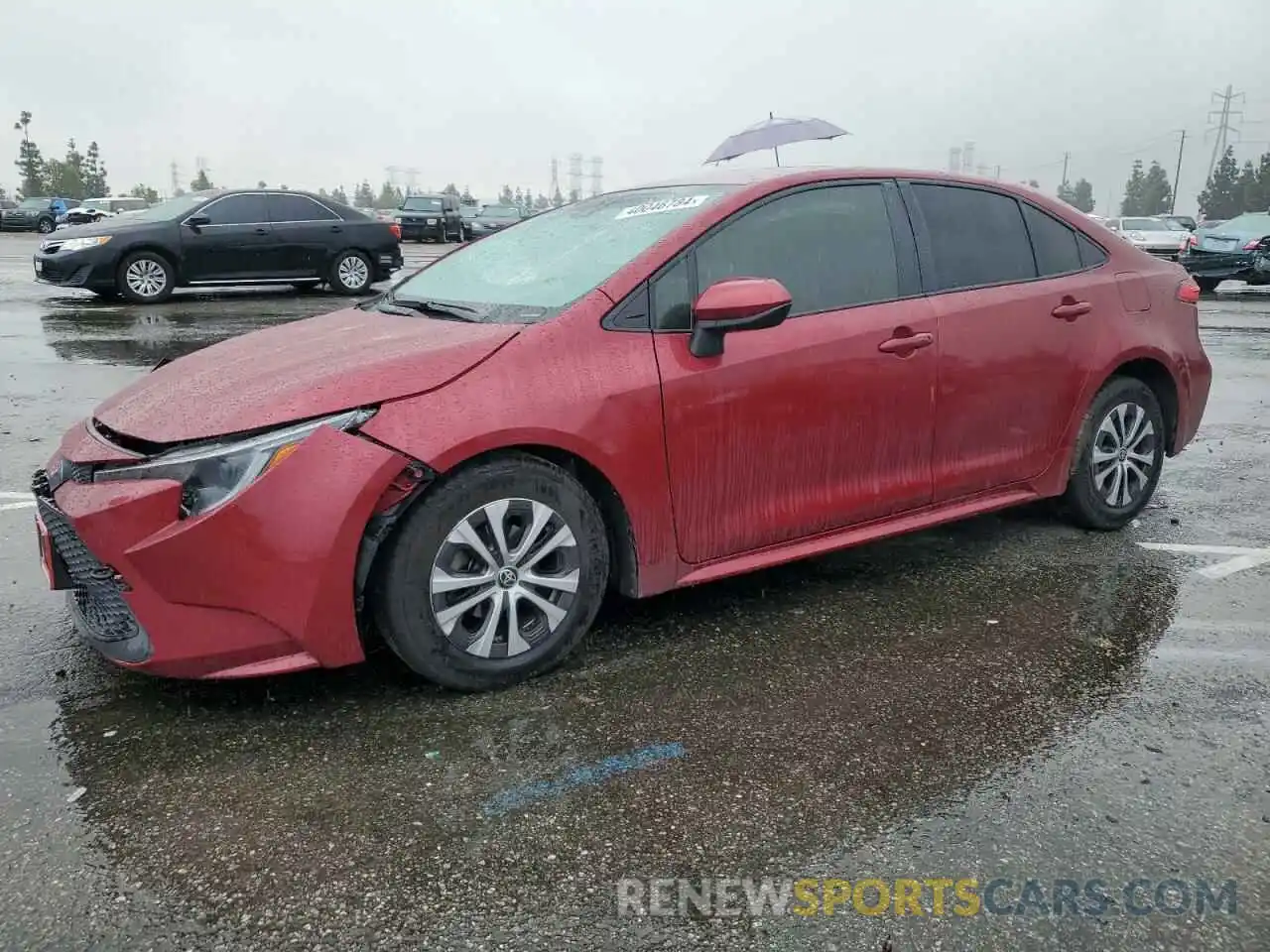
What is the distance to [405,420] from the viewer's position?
2.82m

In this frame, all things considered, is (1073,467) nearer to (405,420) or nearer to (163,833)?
(405,420)

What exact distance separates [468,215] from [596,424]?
37.8 meters

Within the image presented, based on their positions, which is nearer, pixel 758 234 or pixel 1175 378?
pixel 758 234

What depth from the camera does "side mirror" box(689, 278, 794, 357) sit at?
3.18 metres

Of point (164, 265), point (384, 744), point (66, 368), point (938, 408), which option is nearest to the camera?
point (384, 744)

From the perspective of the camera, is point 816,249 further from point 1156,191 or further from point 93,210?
point 1156,191

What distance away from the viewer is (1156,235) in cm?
2612

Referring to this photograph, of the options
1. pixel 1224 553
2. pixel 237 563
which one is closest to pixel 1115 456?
pixel 1224 553

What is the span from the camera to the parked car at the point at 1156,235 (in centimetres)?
2550

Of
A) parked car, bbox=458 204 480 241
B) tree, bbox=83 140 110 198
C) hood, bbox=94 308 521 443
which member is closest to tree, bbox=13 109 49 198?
tree, bbox=83 140 110 198

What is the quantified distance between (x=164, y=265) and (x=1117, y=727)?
13.4m

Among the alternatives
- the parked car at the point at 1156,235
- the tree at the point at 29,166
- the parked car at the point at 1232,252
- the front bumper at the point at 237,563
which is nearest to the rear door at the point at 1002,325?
the front bumper at the point at 237,563

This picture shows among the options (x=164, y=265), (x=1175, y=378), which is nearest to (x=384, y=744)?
(x=1175, y=378)

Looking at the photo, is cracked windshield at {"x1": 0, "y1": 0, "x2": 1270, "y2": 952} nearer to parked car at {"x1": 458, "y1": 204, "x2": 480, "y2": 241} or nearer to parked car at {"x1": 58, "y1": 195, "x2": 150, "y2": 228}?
parked car at {"x1": 458, "y1": 204, "x2": 480, "y2": 241}
